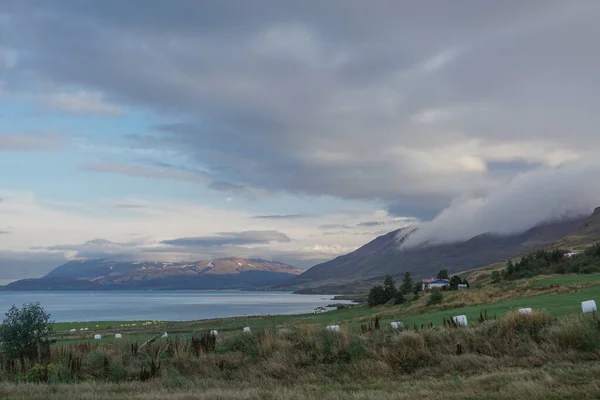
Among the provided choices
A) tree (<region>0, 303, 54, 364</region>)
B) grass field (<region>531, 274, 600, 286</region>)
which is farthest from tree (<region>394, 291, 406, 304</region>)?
tree (<region>0, 303, 54, 364</region>)

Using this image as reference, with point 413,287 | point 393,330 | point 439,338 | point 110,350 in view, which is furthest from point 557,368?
point 413,287

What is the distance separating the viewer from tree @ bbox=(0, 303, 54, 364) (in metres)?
18.3

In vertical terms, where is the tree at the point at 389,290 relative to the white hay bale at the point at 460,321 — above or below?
below

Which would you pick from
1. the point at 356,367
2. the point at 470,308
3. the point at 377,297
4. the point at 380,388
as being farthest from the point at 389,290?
the point at 380,388

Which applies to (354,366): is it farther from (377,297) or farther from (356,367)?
(377,297)

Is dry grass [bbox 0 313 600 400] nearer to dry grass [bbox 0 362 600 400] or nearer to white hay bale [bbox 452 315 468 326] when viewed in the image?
dry grass [bbox 0 362 600 400]

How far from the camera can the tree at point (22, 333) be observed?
18328mm

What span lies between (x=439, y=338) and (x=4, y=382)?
1090cm

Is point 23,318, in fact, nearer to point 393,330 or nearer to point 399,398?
point 393,330

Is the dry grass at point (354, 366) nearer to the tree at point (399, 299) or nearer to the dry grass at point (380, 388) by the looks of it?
the dry grass at point (380, 388)

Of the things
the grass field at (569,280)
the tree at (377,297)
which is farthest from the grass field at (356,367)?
the tree at (377,297)

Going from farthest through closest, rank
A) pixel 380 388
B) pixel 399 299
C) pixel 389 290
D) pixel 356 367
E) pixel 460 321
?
pixel 389 290
pixel 399 299
pixel 460 321
pixel 356 367
pixel 380 388

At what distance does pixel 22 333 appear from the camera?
61.0ft

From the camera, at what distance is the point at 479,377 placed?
10.2 meters
